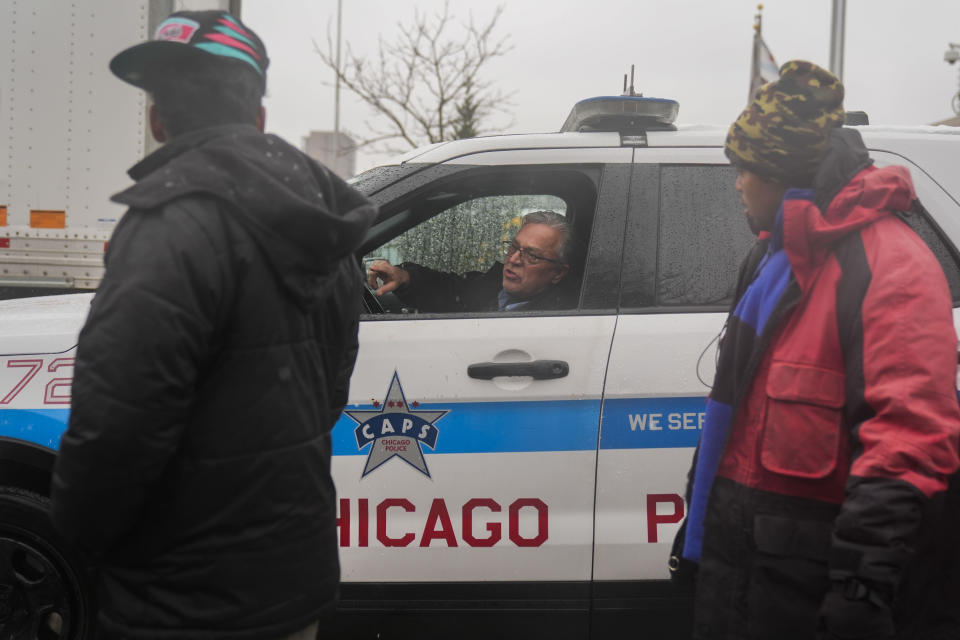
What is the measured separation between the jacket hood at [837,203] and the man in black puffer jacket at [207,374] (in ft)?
2.57

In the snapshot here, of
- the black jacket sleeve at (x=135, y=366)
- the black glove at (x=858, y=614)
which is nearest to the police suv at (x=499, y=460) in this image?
Answer: the black glove at (x=858, y=614)

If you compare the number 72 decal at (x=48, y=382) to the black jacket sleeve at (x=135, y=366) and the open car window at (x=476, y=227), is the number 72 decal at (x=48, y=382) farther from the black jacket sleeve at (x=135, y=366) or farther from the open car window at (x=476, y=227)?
the black jacket sleeve at (x=135, y=366)

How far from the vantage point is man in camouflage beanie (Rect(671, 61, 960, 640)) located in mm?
1414

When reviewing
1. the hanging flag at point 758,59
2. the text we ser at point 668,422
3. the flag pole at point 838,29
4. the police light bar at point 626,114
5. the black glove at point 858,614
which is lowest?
the black glove at point 858,614

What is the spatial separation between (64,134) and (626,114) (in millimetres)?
4462

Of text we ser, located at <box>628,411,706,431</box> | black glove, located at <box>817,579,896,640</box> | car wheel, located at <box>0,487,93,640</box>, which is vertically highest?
text we ser, located at <box>628,411,706,431</box>

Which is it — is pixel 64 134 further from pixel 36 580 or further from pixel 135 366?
pixel 135 366

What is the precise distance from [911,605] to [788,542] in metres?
0.30

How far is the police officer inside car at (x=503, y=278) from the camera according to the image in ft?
9.86

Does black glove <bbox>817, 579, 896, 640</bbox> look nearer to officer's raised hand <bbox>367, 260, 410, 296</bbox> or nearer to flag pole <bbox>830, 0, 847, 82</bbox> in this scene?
officer's raised hand <bbox>367, 260, 410, 296</bbox>

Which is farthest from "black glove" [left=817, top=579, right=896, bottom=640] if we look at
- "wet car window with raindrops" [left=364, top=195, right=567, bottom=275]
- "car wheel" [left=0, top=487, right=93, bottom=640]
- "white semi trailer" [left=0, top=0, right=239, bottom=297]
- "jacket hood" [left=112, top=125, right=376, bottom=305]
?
"white semi trailer" [left=0, top=0, right=239, bottom=297]

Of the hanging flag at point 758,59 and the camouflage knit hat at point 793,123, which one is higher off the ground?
the hanging flag at point 758,59

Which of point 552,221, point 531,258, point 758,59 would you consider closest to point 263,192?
point 531,258

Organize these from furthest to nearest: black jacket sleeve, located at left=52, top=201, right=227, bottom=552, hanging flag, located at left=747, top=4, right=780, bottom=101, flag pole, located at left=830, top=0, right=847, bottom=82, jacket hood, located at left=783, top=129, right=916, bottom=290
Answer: flag pole, located at left=830, top=0, right=847, bottom=82 < hanging flag, located at left=747, top=4, right=780, bottom=101 < jacket hood, located at left=783, top=129, right=916, bottom=290 < black jacket sleeve, located at left=52, top=201, right=227, bottom=552
